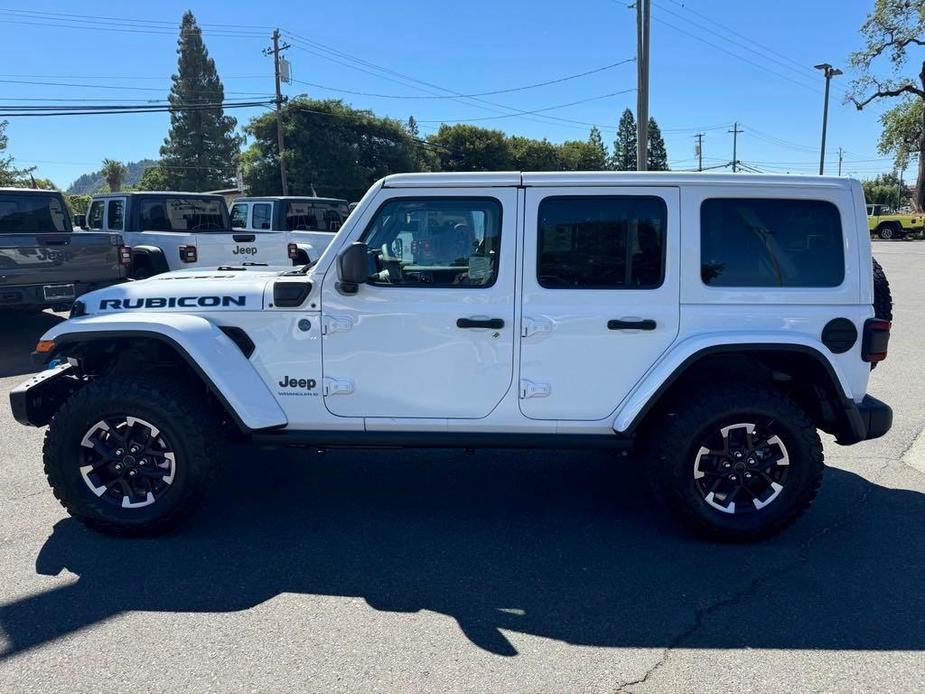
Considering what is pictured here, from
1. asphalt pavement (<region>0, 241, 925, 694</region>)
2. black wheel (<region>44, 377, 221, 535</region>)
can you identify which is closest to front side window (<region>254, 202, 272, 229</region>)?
asphalt pavement (<region>0, 241, 925, 694</region>)

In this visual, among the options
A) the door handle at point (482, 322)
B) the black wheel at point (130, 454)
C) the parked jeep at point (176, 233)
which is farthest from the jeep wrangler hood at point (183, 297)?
the parked jeep at point (176, 233)

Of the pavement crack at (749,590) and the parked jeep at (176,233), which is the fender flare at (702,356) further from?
the parked jeep at (176,233)

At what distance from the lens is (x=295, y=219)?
42.7 ft

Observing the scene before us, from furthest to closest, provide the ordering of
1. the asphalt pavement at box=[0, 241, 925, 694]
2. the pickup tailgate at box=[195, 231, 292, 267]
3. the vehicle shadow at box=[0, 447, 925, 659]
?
the pickup tailgate at box=[195, 231, 292, 267]
the vehicle shadow at box=[0, 447, 925, 659]
the asphalt pavement at box=[0, 241, 925, 694]

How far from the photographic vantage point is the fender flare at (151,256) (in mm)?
10961

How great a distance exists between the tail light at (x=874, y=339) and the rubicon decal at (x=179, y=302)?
3316 mm

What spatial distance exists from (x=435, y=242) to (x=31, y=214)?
7.74m

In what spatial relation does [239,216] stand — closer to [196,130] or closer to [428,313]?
[428,313]

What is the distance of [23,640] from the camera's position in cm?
291

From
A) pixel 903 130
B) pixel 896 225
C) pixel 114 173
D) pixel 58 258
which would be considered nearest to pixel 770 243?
pixel 58 258

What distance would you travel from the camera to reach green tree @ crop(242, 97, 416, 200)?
143 ft

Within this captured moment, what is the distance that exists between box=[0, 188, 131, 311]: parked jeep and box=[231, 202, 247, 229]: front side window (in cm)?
393

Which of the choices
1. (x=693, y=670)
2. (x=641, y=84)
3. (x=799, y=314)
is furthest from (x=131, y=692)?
(x=641, y=84)

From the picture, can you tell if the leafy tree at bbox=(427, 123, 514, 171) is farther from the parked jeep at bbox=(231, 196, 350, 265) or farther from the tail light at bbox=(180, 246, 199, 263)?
the tail light at bbox=(180, 246, 199, 263)
